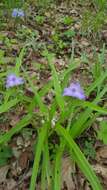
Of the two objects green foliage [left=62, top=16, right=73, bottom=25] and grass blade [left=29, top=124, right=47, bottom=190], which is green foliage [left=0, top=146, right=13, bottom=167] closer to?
grass blade [left=29, top=124, right=47, bottom=190]

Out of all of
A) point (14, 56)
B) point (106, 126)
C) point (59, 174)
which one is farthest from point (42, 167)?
point (14, 56)

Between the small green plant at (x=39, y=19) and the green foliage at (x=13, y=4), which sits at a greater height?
the green foliage at (x=13, y=4)

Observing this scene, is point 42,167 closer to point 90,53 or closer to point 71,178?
point 71,178

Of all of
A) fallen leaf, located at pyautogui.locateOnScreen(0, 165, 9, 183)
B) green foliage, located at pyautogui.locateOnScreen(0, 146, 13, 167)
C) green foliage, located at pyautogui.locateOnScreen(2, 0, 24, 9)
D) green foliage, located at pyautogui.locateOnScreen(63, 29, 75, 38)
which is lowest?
fallen leaf, located at pyautogui.locateOnScreen(0, 165, 9, 183)

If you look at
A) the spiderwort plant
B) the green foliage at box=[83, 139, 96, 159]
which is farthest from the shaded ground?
the spiderwort plant

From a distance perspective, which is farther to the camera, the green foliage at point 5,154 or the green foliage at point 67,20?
the green foliage at point 67,20

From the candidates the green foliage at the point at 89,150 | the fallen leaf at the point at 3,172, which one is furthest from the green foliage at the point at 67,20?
the fallen leaf at the point at 3,172

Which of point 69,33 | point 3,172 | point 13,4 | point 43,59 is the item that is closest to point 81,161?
point 3,172

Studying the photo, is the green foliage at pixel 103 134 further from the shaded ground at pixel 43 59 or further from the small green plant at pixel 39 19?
the small green plant at pixel 39 19
